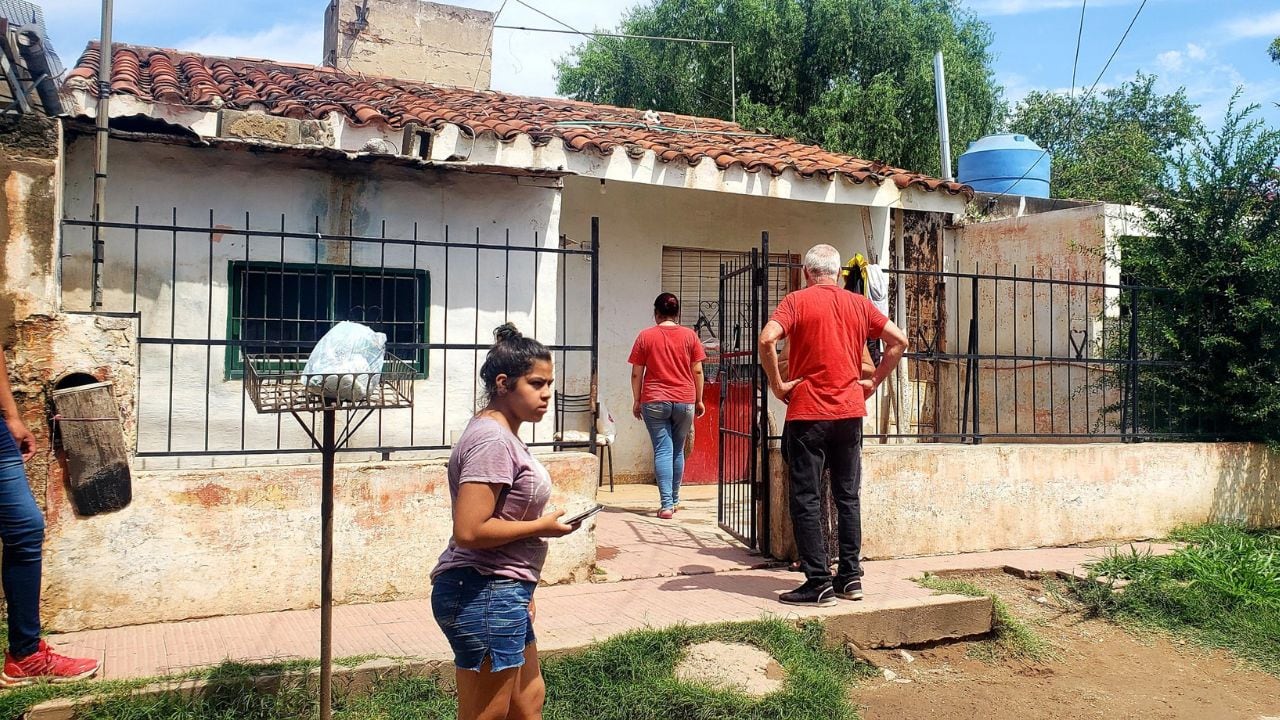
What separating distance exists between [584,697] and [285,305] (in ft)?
13.3

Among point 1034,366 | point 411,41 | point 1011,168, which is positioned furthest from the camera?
point 411,41

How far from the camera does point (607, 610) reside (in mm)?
4945

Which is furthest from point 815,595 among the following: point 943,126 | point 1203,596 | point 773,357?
point 943,126

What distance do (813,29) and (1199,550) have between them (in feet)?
43.4

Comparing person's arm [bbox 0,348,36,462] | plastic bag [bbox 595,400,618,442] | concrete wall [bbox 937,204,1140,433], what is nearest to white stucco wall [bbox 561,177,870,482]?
plastic bag [bbox 595,400,618,442]

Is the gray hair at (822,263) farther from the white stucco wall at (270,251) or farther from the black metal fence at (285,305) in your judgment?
the white stucco wall at (270,251)

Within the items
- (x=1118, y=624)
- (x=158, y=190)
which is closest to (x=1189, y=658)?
(x=1118, y=624)

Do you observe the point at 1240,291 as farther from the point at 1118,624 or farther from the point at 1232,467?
the point at 1118,624

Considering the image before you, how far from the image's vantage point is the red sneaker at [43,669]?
145 inches

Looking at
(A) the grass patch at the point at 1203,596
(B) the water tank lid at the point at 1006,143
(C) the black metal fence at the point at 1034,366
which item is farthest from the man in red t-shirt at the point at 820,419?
(B) the water tank lid at the point at 1006,143

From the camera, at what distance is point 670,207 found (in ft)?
32.7

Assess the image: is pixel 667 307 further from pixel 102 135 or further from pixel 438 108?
pixel 102 135

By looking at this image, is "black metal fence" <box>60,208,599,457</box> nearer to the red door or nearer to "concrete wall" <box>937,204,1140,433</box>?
the red door

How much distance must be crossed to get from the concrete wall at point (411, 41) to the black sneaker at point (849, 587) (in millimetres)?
9094
